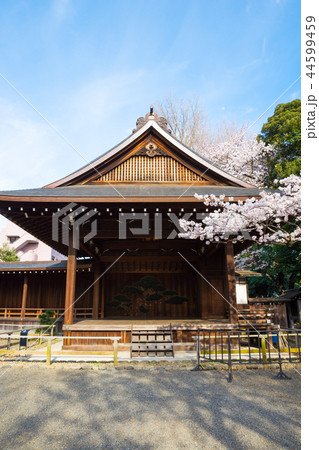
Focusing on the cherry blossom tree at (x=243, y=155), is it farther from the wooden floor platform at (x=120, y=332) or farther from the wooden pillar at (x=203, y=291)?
the wooden floor platform at (x=120, y=332)

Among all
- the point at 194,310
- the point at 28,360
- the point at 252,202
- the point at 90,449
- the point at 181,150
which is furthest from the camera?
the point at 194,310

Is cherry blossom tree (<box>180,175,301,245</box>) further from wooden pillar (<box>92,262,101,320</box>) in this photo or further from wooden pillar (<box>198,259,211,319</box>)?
wooden pillar (<box>92,262,101,320</box>)

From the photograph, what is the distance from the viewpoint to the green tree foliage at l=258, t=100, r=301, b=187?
16109mm

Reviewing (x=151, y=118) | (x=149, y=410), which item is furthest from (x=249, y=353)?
(x=151, y=118)

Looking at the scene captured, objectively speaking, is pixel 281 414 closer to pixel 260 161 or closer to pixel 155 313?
pixel 155 313

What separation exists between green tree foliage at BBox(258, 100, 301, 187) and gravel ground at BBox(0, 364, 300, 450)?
12907mm

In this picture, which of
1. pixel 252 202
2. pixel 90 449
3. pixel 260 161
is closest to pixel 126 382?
pixel 90 449

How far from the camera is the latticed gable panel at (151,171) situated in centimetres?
1168

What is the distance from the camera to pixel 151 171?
38.8 feet

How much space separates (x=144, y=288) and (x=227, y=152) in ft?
55.9

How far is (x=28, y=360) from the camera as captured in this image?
772 cm

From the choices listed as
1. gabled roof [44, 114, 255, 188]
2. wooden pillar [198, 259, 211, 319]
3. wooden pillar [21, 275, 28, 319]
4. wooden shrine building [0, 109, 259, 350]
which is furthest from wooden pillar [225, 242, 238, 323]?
wooden pillar [21, 275, 28, 319]

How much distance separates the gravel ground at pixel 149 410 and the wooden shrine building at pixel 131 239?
11.2 ft

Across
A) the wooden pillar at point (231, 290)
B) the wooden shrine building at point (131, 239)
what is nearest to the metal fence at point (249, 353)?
the wooden pillar at point (231, 290)
